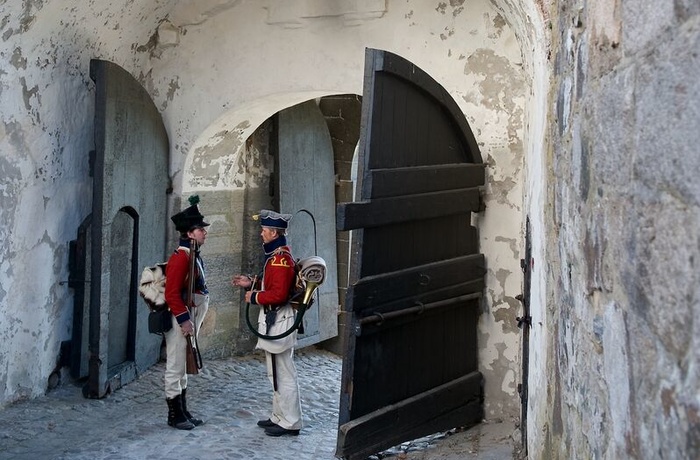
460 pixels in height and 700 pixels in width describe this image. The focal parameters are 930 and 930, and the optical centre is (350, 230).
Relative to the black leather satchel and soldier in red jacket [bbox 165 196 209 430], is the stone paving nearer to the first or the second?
soldier in red jacket [bbox 165 196 209 430]

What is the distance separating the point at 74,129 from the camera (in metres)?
5.79

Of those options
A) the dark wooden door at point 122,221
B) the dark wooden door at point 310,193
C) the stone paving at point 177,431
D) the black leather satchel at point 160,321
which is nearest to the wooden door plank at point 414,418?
the stone paving at point 177,431

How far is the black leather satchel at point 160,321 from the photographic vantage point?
5199 mm

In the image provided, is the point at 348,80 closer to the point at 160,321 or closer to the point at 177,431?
the point at 160,321

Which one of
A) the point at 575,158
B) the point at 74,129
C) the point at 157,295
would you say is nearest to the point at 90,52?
the point at 74,129

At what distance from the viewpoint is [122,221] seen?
605 cm

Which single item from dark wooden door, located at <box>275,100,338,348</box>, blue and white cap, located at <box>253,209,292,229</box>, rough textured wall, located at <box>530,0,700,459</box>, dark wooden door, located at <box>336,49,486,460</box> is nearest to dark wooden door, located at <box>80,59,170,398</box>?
blue and white cap, located at <box>253,209,292,229</box>

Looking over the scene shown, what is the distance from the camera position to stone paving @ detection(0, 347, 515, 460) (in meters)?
4.75

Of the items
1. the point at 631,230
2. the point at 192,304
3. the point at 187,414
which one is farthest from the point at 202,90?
the point at 631,230

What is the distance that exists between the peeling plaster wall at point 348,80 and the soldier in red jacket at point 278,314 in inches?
43.5

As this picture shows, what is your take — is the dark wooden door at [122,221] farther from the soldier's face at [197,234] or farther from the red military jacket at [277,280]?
the red military jacket at [277,280]

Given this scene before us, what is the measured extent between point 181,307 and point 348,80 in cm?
187

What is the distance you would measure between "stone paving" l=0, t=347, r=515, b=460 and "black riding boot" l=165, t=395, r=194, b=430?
51 millimetres

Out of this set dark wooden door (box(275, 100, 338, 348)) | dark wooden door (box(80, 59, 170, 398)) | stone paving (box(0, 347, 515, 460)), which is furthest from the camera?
dark wooden door (box(275, 100, 338, 348))
